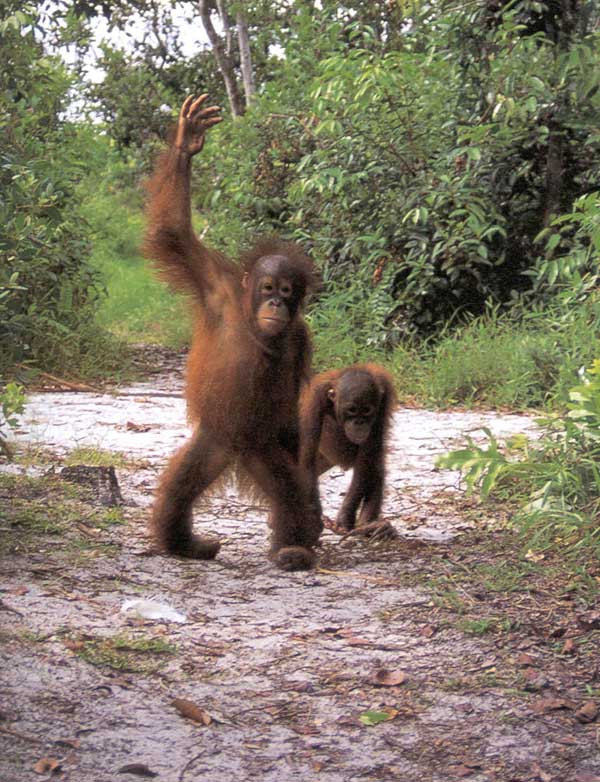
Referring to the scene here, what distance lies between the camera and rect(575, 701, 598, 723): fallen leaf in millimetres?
2473

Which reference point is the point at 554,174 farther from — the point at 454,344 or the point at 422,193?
the point at 454,344

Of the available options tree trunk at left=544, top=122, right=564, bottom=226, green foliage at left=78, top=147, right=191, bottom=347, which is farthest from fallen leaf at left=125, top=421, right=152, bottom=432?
tree trunk at left=544, top=122, right=564, bottom=226

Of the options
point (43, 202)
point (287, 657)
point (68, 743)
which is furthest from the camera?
point (43, 202)

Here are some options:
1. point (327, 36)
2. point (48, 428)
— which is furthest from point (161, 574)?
point (327, 36)

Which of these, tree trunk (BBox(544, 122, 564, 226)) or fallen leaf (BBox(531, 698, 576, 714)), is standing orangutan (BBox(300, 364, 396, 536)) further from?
tree trunk (BBox(544, 122, 564, 226))

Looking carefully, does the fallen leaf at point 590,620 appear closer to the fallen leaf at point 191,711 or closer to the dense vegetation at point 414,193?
the fallen leaf at point 191,711

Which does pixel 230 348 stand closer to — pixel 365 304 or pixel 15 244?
pixel 15 244

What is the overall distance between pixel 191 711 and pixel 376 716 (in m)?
0.41

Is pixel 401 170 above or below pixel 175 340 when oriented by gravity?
above

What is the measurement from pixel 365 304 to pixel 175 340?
2175 millimetres

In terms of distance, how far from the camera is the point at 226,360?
3.70 m

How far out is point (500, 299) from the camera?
24.9 feet

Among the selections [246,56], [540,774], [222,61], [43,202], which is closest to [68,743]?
[540,774]

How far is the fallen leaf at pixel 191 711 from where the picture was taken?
7.77 feet
